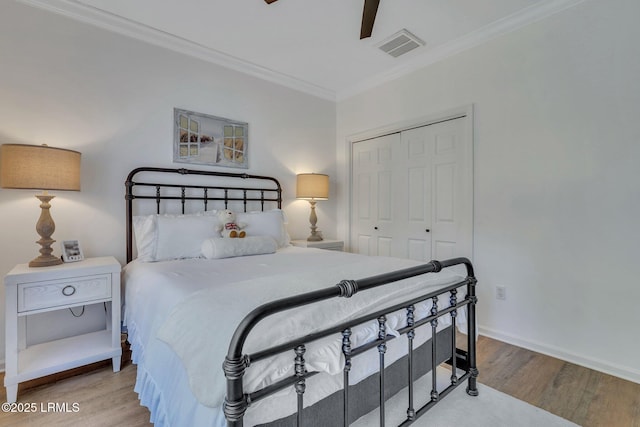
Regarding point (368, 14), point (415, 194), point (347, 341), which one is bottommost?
point (347, 341)

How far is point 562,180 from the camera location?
2256 millimetres

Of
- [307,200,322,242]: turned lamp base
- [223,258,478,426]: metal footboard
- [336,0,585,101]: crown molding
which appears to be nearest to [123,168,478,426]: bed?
[223,258,478,426]: metal footboard

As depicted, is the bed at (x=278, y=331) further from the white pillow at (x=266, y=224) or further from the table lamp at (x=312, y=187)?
the table lamp at (x=312, y=187)

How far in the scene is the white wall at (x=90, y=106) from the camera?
2.12 m

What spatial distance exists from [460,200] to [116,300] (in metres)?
A: 3.02

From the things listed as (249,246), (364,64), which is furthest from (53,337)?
(364,64)

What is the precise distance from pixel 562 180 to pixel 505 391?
1601mm

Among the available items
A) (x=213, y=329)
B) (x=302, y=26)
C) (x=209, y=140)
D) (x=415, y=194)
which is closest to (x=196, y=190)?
(x=209, y=140)

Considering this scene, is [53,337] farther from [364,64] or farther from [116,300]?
[364,64]

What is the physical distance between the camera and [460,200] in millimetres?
2877

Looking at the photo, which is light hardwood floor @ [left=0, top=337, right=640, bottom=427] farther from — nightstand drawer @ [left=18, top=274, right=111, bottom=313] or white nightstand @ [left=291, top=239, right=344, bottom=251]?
white nightstand @ [left=291, top=239, right=344, bottom=251]

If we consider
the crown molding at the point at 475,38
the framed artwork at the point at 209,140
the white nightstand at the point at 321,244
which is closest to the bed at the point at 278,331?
the framed artwork at the point at 209,140

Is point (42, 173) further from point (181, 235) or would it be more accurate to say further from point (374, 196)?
point (374, 196)

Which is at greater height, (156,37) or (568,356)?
(156,37)
